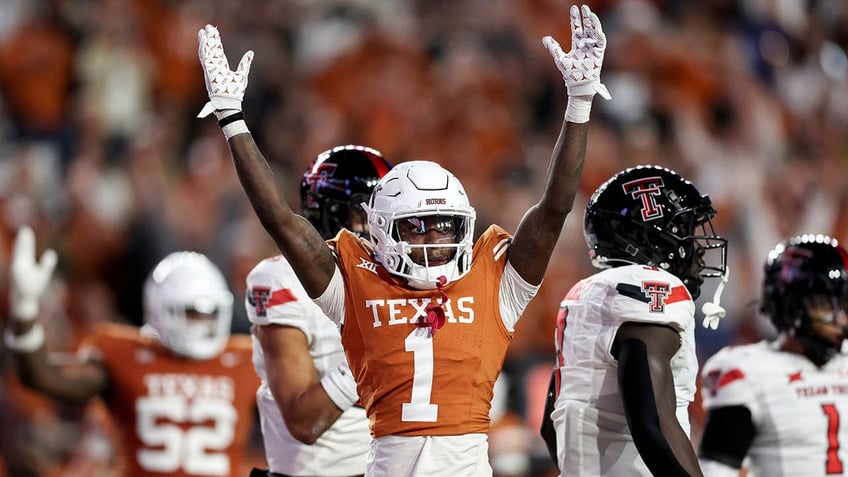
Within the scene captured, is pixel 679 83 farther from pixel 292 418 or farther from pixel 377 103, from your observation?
pixel 292 418

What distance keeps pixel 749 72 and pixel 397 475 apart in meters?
7.86

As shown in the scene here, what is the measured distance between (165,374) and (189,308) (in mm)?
345

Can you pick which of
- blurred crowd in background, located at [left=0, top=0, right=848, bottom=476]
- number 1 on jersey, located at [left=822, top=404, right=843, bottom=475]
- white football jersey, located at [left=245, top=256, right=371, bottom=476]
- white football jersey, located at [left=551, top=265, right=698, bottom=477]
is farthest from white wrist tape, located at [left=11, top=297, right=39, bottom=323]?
number 1 on jersey, located at [left=822, top=404, right=843, bottom=475]

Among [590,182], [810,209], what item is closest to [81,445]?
[590,182]

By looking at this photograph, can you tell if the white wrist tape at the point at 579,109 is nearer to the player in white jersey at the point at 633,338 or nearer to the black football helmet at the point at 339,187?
the player in white jersey at the point at 633,338

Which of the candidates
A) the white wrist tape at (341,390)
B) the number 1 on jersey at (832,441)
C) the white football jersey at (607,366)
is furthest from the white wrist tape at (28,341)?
the number 1 on jersey at (832,441)

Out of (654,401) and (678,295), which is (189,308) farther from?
(654,401)

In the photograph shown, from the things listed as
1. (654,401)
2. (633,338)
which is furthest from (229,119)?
(654,401)

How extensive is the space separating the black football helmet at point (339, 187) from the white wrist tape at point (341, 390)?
2.39 ft

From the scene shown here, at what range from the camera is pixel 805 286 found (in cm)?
499

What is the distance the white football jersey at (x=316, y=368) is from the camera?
487 centimetres

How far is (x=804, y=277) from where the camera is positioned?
5.00 metres

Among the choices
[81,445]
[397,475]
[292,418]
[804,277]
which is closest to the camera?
[397,475]

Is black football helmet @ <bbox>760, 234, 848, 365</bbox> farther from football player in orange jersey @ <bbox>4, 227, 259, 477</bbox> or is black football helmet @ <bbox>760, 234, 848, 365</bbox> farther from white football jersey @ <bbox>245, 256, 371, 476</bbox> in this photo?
football player in orange jersey @ <bbox>4, 227, 259, 477</bbox>
